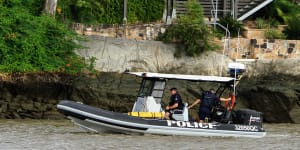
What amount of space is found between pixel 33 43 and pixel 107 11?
13.5 ft

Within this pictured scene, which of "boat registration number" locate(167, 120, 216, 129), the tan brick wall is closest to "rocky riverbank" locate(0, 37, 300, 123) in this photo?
the tan brick wall

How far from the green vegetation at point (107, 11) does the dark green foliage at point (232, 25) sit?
2.10m

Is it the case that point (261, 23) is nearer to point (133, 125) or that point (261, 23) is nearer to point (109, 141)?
point (133, 125)

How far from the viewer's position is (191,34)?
35.9 m

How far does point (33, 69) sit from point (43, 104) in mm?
1087

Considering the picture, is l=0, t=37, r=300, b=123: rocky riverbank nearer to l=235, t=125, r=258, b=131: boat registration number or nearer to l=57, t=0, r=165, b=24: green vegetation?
l=57, t=0, r=165, b=24: green vegetation

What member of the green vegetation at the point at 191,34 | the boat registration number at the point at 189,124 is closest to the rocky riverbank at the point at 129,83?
the green vegetation at the point at 191,34

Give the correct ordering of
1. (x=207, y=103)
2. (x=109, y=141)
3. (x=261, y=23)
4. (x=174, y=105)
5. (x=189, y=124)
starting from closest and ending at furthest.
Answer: (x=109, y=141) < (x=189, y=124) < (x=174, y=105) < (x=207, y=103) < (x=261, y=23)

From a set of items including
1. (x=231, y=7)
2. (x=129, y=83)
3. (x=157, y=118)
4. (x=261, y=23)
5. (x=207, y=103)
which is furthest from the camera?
(x=231, y=7)

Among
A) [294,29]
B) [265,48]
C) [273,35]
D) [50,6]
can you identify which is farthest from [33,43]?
[294,29]

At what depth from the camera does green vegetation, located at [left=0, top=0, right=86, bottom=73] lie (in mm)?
34344

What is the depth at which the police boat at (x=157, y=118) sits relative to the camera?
91.7ft

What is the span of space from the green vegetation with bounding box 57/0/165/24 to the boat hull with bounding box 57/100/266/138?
897cm

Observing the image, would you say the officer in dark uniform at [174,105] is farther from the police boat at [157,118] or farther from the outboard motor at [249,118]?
the outboard motor at [249,118]
